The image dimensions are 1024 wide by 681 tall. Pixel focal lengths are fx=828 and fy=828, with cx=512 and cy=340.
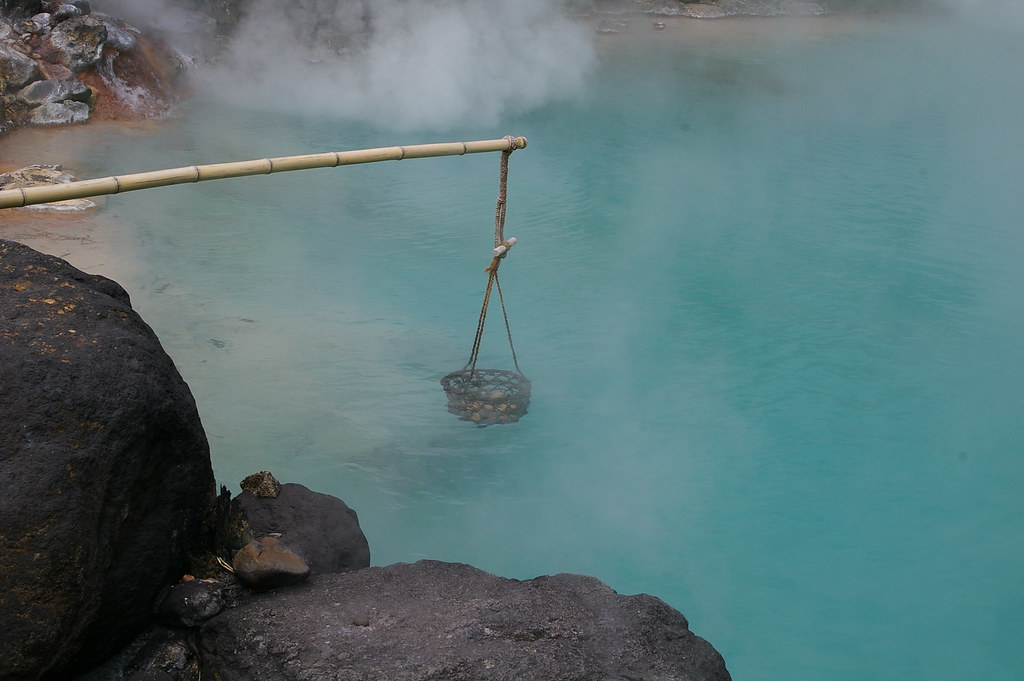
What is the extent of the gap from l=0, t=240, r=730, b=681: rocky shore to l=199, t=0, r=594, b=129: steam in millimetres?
5596

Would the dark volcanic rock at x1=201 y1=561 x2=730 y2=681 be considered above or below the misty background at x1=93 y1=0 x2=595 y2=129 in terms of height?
below

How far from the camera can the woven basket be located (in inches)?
137

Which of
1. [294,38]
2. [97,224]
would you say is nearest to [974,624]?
[97,224]

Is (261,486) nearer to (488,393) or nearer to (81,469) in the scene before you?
(81,469)

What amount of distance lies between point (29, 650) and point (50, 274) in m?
0.87

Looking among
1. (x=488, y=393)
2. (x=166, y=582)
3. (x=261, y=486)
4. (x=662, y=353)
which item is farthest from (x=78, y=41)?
(x=166, y=582)

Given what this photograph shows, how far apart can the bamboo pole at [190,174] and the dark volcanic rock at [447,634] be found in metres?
1.10

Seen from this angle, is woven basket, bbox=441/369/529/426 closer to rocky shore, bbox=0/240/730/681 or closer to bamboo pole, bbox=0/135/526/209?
bamboo pole, bbox=0/135/526/209

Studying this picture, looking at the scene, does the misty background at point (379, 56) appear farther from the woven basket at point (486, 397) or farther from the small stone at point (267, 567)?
the small stone at point (267, 567)

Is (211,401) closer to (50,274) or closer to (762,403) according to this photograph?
(50,274)

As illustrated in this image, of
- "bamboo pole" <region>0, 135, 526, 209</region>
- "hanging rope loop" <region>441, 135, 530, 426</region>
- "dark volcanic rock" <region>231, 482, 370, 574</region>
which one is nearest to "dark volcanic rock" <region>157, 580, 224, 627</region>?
"dark volcanic rock" <region>231, 482, 370, 574</region>

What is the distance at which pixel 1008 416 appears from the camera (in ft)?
14.0

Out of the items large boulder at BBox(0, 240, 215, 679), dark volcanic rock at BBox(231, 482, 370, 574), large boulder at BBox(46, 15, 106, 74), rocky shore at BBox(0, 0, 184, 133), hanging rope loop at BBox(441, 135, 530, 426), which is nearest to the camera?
large boulder at BBox(0, 240, 215, 679)

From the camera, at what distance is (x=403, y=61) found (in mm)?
8211
